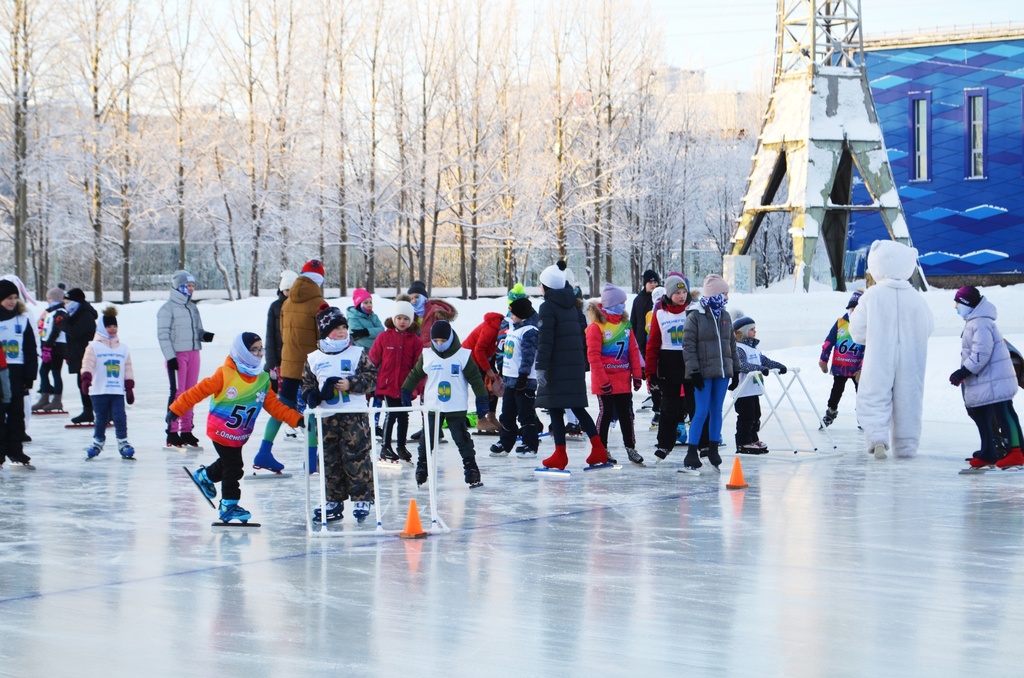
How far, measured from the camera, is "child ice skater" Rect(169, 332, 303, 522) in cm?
832

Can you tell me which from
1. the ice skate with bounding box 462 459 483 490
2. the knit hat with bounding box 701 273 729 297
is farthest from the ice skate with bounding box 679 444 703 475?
the ice skate with bounding box 462 459 483 490

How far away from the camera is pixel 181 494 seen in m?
10.1

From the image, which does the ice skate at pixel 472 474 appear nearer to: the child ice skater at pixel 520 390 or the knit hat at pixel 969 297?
the child ice skater at pixel 520 390

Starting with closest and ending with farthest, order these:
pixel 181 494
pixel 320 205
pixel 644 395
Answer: pixel 181 494 → pixel 644 395 → pixel 320 205

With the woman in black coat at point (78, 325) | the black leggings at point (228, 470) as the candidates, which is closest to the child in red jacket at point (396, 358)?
the black leggings at point (228, 470)

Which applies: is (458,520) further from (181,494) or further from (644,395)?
(644,395)

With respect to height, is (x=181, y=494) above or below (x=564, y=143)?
below

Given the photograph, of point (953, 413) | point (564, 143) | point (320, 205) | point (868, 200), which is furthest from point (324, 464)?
point (868, 200)

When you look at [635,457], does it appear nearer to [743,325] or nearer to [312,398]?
[743,325]

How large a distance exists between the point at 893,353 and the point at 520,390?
3.61m

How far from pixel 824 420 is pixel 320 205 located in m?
29.0

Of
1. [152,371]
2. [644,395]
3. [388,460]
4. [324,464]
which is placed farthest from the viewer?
[152,371]

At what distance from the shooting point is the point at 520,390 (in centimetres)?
1241

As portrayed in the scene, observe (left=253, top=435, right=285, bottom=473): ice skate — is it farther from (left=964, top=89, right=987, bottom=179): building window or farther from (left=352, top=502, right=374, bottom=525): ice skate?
(left=964, top=89, right=987, bottom=179): building window
